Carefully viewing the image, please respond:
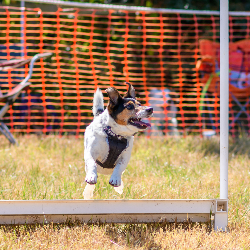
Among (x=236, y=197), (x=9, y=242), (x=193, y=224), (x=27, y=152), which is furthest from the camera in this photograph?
(x=27, y=152)

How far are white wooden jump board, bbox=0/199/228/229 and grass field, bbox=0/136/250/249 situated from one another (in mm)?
59

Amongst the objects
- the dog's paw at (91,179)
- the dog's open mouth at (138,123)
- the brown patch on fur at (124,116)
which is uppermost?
the brown patch on fur at (124,116)

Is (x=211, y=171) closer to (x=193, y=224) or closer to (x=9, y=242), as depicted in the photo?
(x=193, y=224)

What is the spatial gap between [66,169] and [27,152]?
3.46ft

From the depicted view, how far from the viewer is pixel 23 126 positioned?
696 centimetres

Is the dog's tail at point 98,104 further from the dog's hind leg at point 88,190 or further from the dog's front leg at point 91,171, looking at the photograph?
the dog's hind leg at point 88,190

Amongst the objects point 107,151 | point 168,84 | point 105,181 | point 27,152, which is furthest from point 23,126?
point 107,151

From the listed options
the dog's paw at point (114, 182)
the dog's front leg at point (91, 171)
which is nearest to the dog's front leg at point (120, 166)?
the dog's paw at point (114, 182)

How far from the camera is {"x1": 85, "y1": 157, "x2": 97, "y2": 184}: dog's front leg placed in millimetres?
2223

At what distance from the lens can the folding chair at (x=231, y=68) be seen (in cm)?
698

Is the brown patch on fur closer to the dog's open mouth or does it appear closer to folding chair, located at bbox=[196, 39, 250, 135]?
the dog's open mouth

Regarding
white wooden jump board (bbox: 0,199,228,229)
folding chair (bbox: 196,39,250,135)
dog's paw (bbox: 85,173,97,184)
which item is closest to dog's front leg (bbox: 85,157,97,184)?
dog's paw (bbox: 85,173,97,184)

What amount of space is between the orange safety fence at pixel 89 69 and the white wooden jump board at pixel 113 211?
3.70m

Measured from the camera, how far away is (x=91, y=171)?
2.27 m
